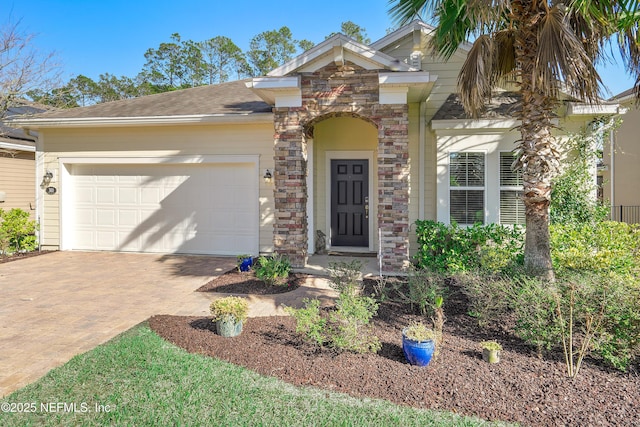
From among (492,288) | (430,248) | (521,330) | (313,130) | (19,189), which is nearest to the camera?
(521,330)

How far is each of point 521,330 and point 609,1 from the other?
4.40 meters

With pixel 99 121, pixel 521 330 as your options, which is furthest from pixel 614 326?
pixel 99 121

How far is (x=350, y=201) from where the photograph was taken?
30.7ft

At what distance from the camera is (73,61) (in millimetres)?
12070

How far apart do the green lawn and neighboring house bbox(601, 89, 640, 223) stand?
1503cm

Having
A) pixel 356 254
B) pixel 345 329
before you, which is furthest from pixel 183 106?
pixel 345 329

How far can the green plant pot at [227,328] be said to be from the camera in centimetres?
419

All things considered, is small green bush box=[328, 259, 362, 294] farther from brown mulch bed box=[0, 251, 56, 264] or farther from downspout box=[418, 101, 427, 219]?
brown mulch bed box=[0, 251, 56, 264]

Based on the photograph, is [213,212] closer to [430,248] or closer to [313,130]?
[313,130]

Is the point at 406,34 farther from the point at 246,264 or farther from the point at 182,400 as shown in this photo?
the point at 182,400

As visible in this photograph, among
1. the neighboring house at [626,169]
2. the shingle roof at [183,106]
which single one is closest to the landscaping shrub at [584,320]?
the shingle roof at [183,106]

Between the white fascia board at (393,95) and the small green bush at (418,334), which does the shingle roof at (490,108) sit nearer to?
the white fascia board at (393,95)

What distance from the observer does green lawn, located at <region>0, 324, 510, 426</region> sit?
2.67 meters

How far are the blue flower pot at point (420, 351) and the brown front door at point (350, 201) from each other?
5.83 meters
